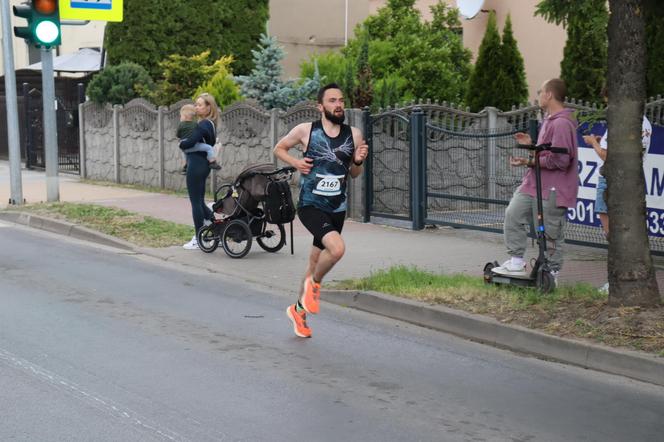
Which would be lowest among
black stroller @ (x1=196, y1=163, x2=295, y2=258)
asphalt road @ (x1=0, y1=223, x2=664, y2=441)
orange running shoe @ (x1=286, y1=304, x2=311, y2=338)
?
asphalt road @ (x1=0, y1=223, x2=664, y2=441)

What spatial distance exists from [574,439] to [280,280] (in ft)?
17.8

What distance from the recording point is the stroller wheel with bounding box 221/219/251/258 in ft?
39.2

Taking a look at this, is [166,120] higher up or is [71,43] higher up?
[71,43]

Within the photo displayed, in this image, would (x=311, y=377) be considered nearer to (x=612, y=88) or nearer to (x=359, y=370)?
(x=359, y=370)

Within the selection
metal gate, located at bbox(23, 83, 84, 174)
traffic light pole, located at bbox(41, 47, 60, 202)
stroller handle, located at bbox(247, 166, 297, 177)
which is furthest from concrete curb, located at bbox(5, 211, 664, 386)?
metal gate, located at bbox(23, 83, 84, 174)

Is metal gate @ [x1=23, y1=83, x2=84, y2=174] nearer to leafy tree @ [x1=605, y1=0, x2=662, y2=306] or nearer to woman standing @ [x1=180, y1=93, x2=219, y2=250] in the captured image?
woman standing @ [x1=180, y1=93, x2=219, y2=250]

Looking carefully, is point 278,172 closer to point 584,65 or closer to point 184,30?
point 584,65

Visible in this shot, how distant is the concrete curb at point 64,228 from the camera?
537 inches

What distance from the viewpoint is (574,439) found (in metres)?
5.60

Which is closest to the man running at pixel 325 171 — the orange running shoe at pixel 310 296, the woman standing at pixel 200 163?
the orange running shoe at pixel 310 296

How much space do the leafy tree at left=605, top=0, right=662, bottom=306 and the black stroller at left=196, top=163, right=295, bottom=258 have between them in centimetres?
444

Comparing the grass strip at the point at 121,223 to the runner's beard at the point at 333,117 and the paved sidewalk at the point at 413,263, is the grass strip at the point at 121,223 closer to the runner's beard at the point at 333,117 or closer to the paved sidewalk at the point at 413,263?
the paved sidewalk at the point at 413,263

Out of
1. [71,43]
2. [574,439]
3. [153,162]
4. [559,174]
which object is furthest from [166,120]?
[71,43]

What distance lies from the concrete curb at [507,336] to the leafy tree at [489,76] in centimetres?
1347
